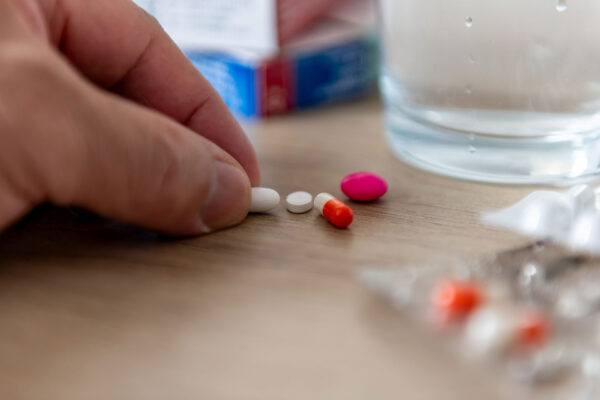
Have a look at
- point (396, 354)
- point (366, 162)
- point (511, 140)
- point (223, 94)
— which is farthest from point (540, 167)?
point (223, 94)

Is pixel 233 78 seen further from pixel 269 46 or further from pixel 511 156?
pixel 511 156

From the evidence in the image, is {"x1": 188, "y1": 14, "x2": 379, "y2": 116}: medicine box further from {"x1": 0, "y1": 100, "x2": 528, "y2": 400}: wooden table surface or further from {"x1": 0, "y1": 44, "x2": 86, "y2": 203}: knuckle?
{"x1": 0, "y1": 44, "x2": 86, "y2": 203}: knuckle

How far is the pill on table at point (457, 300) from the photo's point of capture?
1.25ft

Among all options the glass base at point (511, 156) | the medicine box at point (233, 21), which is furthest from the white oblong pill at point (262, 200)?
the medicine box at point (233, 21)

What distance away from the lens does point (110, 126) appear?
40 centimetres

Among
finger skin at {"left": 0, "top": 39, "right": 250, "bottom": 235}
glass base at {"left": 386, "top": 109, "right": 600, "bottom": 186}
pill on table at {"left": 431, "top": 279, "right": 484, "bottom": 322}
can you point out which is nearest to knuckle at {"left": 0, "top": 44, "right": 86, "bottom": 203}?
finger skin at {"left": 0, "top": 39, "right": 250, "bottom": 235}

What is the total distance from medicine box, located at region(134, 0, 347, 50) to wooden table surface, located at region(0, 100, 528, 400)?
26cm

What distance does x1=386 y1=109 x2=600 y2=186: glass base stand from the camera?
0.58 meters

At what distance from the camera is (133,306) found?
420 millimetres

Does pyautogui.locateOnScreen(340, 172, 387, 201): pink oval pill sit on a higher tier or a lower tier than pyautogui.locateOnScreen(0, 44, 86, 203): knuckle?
lower

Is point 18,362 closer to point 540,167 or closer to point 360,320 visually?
point 360,320

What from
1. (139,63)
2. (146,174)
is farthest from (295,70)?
(146,174)

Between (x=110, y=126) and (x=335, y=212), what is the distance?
19 cm

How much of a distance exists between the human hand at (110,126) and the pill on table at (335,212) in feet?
0.21
